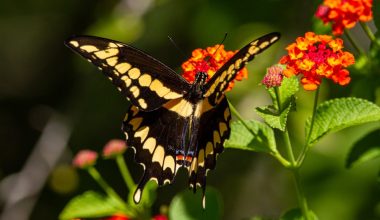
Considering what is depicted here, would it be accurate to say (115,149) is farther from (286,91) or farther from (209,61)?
(286,91)

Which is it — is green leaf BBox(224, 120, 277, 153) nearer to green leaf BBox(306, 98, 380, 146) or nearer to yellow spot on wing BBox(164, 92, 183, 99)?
green leaf BBox(306, 98, 380, 146)

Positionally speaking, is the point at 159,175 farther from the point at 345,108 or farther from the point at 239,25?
the point at 239,25

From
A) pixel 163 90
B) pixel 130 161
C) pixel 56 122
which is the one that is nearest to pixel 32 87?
pixel 130 161

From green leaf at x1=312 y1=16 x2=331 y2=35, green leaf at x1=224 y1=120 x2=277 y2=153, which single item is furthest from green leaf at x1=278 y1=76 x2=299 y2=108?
green leaf at x1=312 y1=16 x2=331 y2=35

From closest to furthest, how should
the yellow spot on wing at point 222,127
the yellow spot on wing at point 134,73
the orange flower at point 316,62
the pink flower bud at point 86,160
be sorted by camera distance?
1. the orange flower at point 316,62
2. the yellow spot on wing at point 222,127
3. the yellow spot on wing at point 134,73
4. the pink flower bud at point 86,160

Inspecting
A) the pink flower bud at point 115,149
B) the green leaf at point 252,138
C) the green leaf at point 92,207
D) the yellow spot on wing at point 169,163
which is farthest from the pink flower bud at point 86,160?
the green leaf at point 252,138

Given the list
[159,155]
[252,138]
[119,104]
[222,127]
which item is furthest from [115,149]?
[119,104]

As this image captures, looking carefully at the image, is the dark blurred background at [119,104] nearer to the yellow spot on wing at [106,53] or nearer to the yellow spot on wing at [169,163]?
the yellow spot on wing at [169,163]
